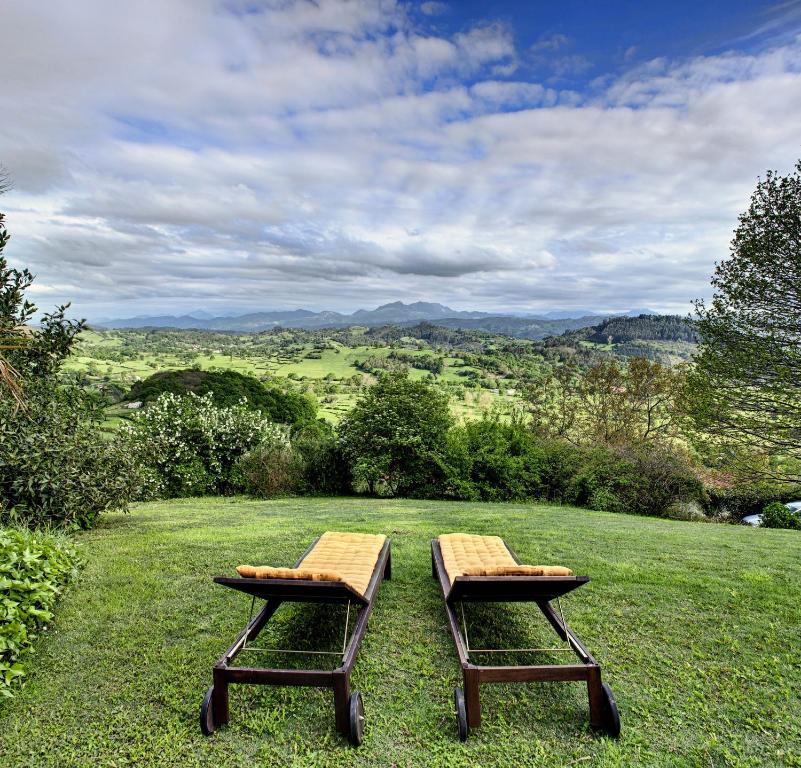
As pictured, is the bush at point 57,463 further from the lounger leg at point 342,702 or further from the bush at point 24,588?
the lounger leg at point 342,702

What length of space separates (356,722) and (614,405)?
926 inches

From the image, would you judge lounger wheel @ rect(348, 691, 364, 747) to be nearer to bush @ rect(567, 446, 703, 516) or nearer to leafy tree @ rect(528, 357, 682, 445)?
bush @ rect(567, 446, 703, 516)

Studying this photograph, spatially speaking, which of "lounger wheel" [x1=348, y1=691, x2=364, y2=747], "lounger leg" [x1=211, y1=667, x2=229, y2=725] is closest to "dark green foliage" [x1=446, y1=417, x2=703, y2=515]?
"lounger wheel" [x1=348, y1=691, x2=364, y2=747]

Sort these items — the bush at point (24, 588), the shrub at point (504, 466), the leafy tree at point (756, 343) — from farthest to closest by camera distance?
the shrub at point (504, 466) < the leafy tree at point (756, 343) < the bush at point (24, 588)

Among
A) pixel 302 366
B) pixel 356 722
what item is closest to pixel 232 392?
pixel 356 722

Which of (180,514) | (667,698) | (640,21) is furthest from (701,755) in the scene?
(640,21)

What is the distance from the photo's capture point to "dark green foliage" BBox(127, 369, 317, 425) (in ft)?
134

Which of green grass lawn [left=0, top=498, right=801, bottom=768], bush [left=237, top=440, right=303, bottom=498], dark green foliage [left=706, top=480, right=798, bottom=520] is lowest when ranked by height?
dark green foliage [left=706, top=480, right=798, bottom=520]

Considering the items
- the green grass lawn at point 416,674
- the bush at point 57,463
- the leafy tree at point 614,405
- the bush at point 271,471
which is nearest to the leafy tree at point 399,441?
the bush at point 271,471

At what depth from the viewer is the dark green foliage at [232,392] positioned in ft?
134

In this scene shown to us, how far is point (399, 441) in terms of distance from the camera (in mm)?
14242

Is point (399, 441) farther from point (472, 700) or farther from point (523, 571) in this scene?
point (472, 700)

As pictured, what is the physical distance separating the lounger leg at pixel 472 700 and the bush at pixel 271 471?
12.7 metres

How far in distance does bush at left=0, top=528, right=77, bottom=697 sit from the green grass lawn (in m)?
0.18
